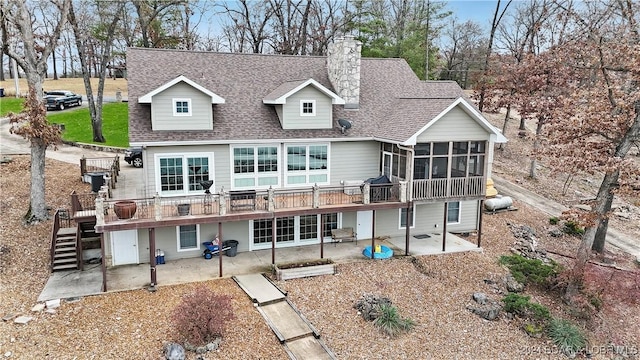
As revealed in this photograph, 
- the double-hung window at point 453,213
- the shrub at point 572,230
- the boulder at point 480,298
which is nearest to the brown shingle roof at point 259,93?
the double-hung window at point 453,213

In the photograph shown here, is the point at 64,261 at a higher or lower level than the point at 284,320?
higher

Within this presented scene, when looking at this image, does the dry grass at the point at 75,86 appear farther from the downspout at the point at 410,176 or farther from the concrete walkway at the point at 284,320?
the concrete walkway at the point at 284,320

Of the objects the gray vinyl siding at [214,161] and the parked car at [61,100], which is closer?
the gray vinyl siding at [214,161]

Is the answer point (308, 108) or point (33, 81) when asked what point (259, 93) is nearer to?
point (308, 108)

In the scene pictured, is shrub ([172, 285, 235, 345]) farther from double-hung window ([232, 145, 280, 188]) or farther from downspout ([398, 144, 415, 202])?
downspout ([398, 144, 415, 202])

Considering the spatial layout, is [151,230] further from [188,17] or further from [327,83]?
[188,17]

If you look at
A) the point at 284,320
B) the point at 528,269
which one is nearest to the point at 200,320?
the point at 284,320

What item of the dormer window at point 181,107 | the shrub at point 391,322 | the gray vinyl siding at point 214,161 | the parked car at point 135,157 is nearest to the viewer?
the shrub at point 391,322

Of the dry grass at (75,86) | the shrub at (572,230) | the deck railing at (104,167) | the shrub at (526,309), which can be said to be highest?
the dry grass at (75,86)

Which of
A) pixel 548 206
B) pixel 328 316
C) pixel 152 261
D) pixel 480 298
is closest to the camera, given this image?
pixel 328 316
